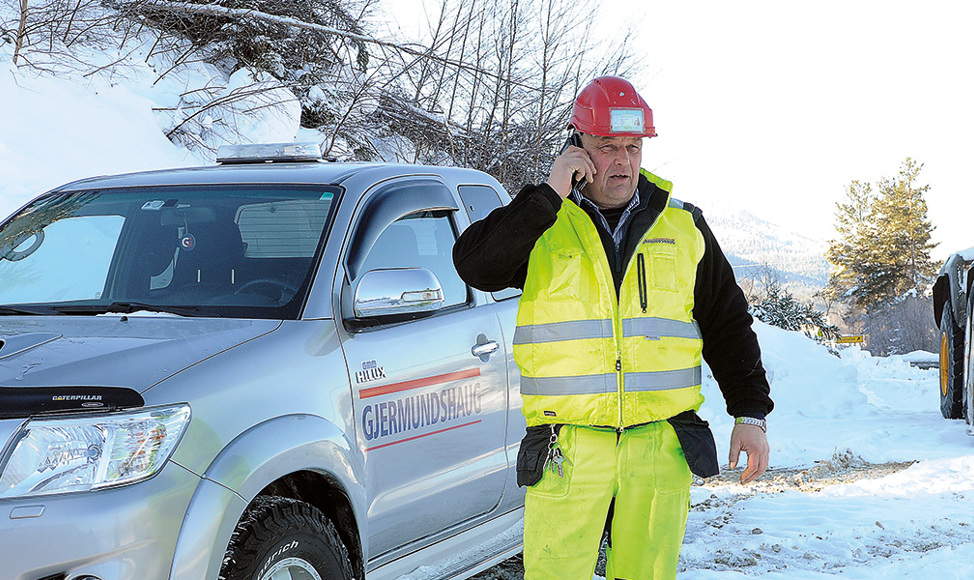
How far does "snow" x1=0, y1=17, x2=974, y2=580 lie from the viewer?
18.5 feet

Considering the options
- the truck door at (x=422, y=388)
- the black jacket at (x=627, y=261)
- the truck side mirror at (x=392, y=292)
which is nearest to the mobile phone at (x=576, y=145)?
the black jacket at (x=627, y=261)

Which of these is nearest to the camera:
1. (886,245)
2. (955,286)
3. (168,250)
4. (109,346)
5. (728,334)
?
(109,346)

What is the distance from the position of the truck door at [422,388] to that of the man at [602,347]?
2.56 feet

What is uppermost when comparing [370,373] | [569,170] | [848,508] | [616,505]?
[569,170]

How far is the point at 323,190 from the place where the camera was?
3.93 m

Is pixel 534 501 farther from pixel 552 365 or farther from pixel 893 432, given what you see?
pixel 893 432

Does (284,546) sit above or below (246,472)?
below

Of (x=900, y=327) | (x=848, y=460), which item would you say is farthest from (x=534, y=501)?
(x=900, y=327)

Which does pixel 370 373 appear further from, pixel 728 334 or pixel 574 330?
pixel 728 334

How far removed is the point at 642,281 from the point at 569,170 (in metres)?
0.37

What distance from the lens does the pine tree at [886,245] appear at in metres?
66.6

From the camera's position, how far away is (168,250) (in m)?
3.89

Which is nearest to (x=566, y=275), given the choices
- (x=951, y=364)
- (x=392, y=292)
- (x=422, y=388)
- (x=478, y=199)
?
(x=392, y=292)

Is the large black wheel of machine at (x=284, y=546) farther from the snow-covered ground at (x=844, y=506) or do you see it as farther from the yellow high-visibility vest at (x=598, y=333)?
the snow-covered ground at (x=844, y=506)
